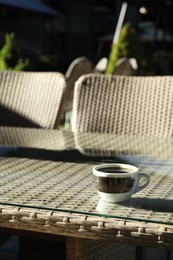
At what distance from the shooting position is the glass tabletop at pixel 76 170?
49.3 inches

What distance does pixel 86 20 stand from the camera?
21078mm

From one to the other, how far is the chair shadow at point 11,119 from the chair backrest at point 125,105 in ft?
0.85

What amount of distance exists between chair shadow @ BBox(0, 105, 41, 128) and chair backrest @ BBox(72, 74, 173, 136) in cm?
26

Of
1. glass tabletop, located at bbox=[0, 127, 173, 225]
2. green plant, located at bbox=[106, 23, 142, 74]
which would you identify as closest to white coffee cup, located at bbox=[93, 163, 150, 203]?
glass tabletop, located at bbox=[0, 127, 173, 225]

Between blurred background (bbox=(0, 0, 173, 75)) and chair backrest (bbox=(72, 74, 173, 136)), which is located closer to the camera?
chair backrest (bbox=(72, 74, 173, 136))

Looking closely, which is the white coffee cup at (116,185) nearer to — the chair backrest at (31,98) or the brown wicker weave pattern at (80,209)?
the brown wicker weave pattern at (80,209)

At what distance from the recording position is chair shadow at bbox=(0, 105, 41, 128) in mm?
2693

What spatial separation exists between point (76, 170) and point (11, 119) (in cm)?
116

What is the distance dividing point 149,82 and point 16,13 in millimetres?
11789

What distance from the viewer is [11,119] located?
273 cm

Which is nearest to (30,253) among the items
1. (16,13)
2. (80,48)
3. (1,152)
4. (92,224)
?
(1,152)

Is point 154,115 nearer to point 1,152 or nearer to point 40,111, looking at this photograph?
point 40,111

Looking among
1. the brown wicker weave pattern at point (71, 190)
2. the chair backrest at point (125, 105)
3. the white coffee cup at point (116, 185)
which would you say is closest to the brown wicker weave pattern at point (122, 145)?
the brown wicker weave pattern at point (71, 190)

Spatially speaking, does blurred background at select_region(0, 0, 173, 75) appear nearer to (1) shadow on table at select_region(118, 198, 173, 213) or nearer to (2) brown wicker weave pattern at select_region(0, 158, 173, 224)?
(2) brown wicker weave pattern at select_region(0, 158, 173, 224)
